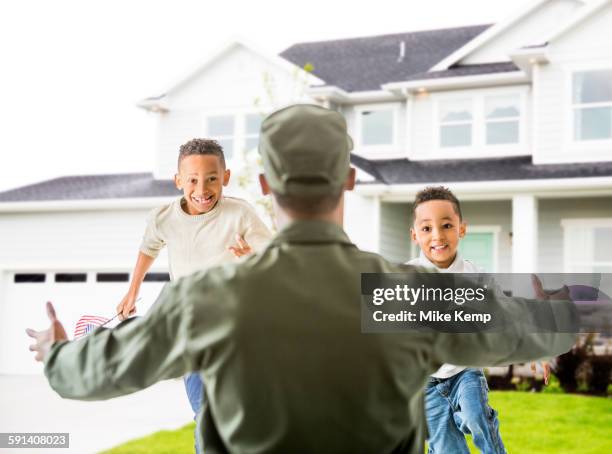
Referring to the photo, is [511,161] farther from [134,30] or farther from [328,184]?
[328,184]

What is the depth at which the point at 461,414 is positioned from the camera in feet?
12.6

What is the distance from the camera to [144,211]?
1545cm

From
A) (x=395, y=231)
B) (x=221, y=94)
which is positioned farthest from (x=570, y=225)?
(x=221, y=94)

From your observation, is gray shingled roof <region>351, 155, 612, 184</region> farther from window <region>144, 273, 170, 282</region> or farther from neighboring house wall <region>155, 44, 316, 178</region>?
window <region>144, 273, 170, 282</region>

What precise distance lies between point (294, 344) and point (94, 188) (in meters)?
16.2

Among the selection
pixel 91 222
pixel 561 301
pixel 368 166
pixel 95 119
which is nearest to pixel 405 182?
pixel 368 166

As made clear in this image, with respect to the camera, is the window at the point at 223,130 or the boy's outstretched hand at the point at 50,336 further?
the window at the point at 223,130

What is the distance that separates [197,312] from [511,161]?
13.0 meters

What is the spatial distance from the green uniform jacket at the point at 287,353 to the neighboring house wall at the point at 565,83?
1242 centimetres

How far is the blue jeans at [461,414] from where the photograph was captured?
149 inches

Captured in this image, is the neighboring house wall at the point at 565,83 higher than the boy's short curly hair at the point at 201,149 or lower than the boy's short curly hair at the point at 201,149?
higher

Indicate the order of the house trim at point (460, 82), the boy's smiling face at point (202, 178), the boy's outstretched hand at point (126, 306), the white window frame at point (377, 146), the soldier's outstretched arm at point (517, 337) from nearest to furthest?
the soldier's outstretched arm at point (517, 337) < the boy's outstretched hand at point (126, 306) < the boy's smiling face at point (202, 178) < the house trim at point (460, 82) < the white window frame at point (377, 146)

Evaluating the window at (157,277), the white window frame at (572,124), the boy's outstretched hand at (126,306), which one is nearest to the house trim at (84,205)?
the window at (157,277)

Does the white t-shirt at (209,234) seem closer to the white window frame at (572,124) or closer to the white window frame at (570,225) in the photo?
the white window frame at (572,124)
